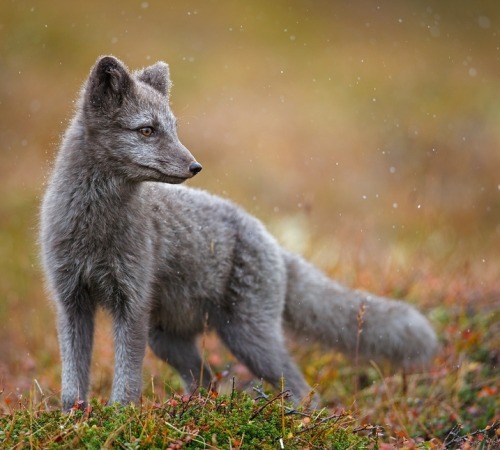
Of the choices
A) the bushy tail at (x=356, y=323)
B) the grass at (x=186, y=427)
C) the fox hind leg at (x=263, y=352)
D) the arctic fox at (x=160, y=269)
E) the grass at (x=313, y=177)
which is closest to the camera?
the grass at (x=186, y=427)

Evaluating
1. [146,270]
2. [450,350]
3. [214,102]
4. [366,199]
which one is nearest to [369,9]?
[214,102]

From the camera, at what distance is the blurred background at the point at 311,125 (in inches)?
324

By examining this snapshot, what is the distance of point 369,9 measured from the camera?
24766mm

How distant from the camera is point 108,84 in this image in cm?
432

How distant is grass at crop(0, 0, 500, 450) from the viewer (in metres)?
4.09

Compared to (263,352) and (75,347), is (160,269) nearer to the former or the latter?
(75,347)

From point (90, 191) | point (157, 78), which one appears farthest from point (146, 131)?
point (157, 78)

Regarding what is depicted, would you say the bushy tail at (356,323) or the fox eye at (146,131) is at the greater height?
the fox eye at (146,131)

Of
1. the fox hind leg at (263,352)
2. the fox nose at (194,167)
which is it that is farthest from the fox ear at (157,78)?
the fox hind leg at (263,352)

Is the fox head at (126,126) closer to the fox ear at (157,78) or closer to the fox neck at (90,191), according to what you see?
the fox neck at (90,191)

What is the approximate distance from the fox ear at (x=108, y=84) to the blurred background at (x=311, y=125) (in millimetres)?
514

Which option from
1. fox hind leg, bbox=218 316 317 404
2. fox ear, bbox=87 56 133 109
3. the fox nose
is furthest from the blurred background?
fox hind leg, bbox=218 316 317 404

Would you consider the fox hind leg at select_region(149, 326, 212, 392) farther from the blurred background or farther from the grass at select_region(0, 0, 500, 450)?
the blurred background

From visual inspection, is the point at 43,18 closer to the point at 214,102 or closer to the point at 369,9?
the point at 214,102
